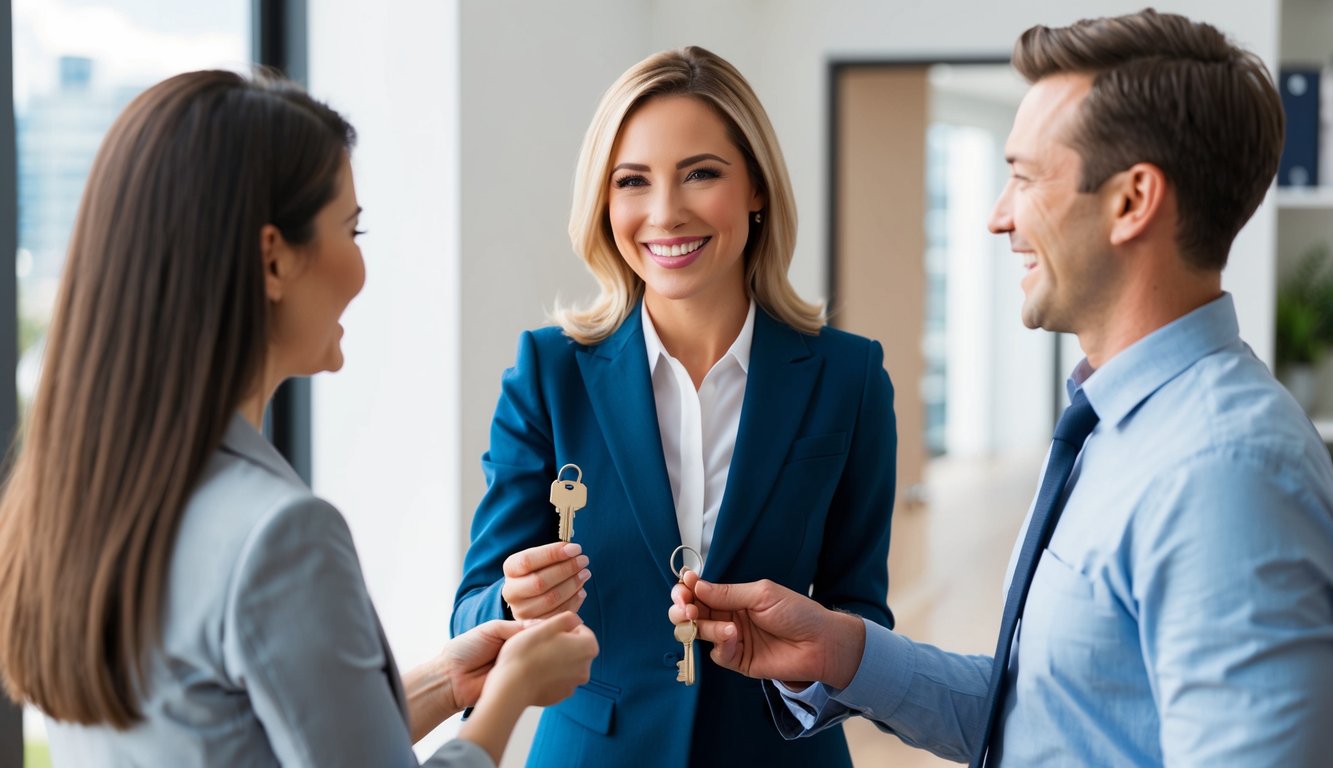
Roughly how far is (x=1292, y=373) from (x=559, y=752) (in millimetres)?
3487

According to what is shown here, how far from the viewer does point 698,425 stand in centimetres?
180

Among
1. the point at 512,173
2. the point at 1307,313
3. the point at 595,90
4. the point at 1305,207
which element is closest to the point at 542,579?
the point at 512,173

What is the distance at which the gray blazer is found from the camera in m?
0.98

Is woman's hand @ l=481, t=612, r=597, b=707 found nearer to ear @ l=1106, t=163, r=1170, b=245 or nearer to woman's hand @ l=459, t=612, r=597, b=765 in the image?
woman's hand @ l=459, t=612, r=597, b=765

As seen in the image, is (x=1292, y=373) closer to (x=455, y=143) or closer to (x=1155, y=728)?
(x=455, y=143)

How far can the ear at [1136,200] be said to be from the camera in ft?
3.95

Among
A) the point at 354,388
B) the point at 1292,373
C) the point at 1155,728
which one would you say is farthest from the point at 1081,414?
the point at 1292,373

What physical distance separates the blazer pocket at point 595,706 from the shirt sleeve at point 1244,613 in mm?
816

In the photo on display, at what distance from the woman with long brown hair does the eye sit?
78 cm

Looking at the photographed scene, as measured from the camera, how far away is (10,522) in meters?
1.06

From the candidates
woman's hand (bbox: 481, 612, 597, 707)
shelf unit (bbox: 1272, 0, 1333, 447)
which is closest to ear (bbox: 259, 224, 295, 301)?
woman's hand (bbox: 481, 612, 597, 707)

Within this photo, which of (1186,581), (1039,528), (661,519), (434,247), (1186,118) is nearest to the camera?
(1186,581)

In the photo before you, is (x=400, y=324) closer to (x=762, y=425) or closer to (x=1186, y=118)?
(x=762, y=425)

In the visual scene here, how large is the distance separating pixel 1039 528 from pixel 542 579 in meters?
0.57
